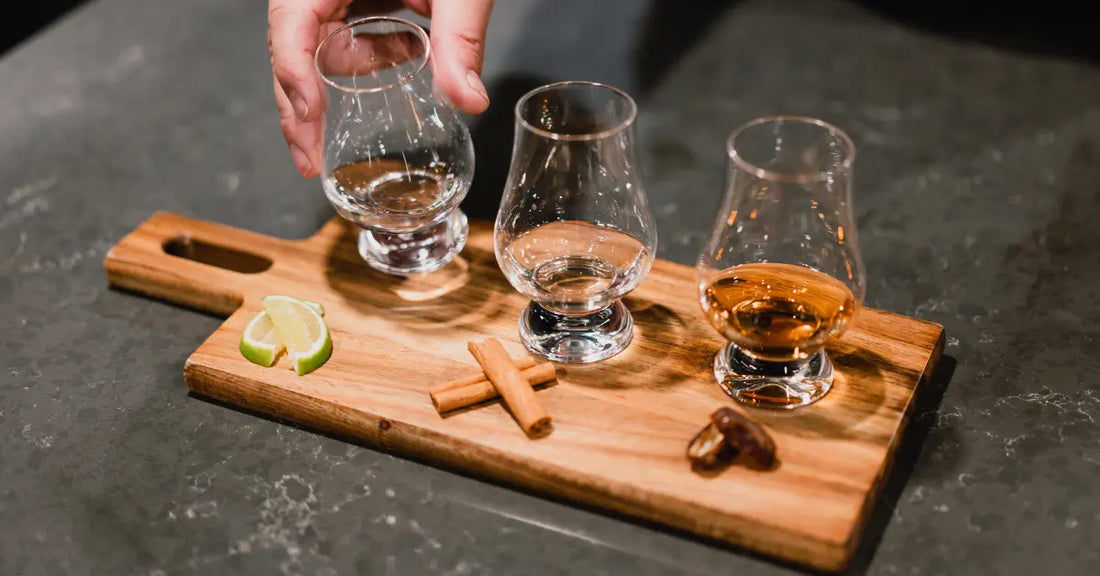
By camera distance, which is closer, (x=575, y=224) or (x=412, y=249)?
(x=575, y=224)

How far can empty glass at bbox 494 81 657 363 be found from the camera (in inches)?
48.7

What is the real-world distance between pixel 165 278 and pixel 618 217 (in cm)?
68

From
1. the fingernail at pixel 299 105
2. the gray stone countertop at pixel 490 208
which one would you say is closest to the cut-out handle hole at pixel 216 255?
the gray stone countertop at pixel 490 208

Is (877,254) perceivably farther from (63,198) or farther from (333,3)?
(63,198)

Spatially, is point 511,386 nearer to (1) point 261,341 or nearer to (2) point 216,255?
(1) point 261,341

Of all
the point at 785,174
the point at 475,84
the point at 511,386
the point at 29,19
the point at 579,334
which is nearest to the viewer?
the point at 785,174

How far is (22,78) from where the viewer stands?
2029 mm

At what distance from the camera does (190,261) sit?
4.99 feet

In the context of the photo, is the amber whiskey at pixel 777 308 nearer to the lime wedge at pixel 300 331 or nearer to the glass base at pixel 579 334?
the glass base at pixel 579 334

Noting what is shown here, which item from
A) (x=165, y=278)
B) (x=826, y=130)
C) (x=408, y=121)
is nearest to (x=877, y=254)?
(x=826, y=130)

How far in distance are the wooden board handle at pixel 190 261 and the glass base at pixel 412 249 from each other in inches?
6.4

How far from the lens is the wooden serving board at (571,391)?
111 centimetres

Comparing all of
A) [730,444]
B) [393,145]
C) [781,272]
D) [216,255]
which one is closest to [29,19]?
[216,255]

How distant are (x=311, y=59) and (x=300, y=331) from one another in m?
0.41
